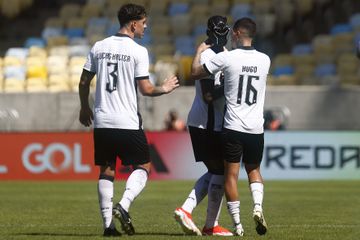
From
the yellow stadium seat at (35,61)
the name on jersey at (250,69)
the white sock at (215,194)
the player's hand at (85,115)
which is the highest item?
the name on jersey at (250,69)

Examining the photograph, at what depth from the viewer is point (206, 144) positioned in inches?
487

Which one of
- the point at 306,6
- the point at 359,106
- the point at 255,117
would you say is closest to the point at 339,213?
the point at 255,117

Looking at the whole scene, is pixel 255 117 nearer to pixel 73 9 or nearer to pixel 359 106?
pixel 359 106

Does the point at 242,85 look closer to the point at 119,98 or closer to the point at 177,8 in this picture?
the point at 119,98

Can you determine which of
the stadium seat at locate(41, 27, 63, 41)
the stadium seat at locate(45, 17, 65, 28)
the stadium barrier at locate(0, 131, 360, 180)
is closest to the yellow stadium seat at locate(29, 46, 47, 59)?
the stadium seat at locate(41, 27, 63, 41)

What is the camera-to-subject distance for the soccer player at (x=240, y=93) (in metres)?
12.0

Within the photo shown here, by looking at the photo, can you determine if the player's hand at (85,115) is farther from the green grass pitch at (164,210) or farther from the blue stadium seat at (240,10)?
the blue stadium seat at (240,10)

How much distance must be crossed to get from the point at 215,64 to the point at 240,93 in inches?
15.6

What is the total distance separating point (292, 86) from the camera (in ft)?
104

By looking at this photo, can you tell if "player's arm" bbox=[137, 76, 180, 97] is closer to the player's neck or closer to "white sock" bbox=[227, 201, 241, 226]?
the player's neck

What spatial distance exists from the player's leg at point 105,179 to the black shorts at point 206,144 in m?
0.93

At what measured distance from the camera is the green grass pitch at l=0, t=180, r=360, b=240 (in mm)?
12781

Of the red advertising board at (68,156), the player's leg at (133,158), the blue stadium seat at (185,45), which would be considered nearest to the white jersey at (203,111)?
the player's leg at (133,158)

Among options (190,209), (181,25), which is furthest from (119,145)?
(181,25)
